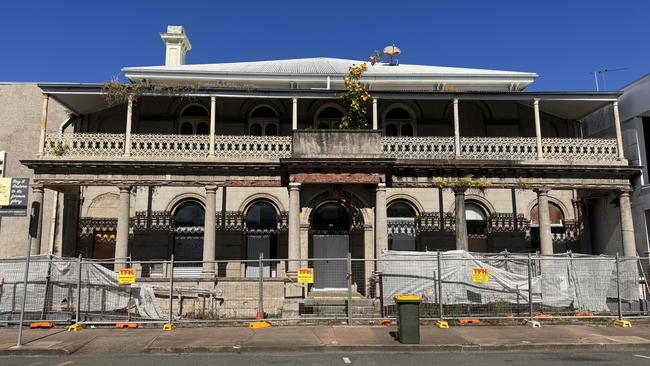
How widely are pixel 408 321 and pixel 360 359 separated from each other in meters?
1.78

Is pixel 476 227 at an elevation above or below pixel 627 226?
above

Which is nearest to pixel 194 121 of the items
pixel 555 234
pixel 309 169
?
pixel 309 169

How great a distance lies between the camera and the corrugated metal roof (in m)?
23.7

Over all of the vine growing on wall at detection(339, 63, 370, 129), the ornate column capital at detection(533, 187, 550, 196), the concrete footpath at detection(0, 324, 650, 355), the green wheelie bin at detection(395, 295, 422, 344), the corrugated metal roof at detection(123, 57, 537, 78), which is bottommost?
the concrete footpath at detection(0, 324, 650, 355)

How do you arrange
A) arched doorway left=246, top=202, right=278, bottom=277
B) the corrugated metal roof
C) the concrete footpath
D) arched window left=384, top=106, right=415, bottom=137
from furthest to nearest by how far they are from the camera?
the corrugated metal roof
arched window left=384, top=106, right=415, bottom=137
arched doorway left=246, top=202, right=278, bottom=277
the concrete footpath

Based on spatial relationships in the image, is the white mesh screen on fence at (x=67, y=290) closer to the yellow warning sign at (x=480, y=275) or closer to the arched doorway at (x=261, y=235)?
the arched doorway at (x=261, y=235)

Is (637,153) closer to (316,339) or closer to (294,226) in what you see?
(294,226)

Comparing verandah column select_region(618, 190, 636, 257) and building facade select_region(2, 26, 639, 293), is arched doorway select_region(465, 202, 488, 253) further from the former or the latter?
verandah column select_region(618, 190, 636, 257)

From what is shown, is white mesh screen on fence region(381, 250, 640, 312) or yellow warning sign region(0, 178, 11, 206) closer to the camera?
yellow warning sign region(0, 178, 11, 206)

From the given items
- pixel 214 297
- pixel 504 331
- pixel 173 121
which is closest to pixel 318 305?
pixel 214 297

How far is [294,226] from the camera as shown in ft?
58.9

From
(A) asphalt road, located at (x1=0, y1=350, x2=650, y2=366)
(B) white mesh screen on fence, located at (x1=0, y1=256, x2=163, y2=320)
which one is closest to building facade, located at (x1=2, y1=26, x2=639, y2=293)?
(B) white mesh screen on fence, located at (x1=0, y1=256, x2=163, y2=320)

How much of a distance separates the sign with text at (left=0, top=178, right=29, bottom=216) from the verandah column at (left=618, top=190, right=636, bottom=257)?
63.6ft

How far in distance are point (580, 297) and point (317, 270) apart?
8.45 meters
